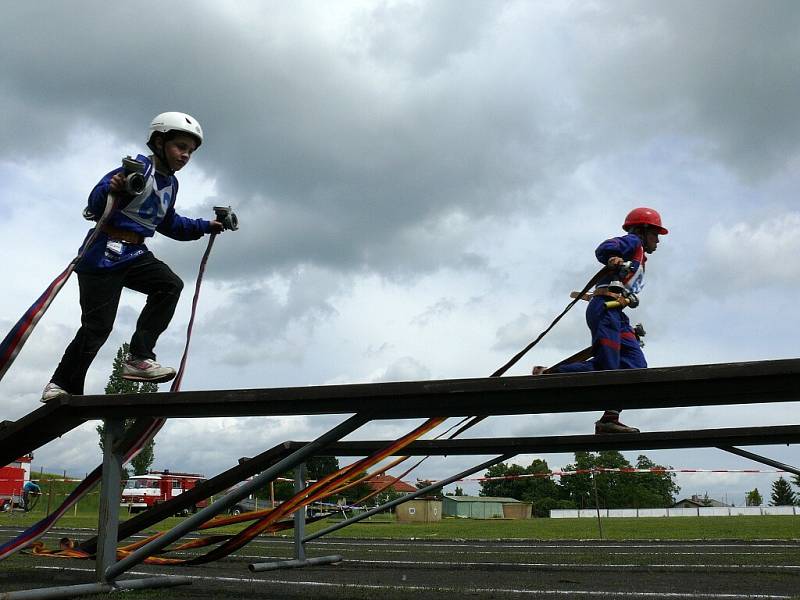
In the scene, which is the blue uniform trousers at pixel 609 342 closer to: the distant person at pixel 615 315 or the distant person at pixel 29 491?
the distant person at pixel 615 315

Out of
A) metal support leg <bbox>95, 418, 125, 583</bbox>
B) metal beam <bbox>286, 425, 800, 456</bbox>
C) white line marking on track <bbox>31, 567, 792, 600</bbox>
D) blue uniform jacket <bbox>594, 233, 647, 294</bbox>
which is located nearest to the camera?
metal support leg <bbox>95, 418, 125, 583</bbox>

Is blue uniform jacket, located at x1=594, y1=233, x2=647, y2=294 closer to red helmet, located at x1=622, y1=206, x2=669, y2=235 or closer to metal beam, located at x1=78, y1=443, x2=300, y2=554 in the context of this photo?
red helmet, located at x1=622, y1=206, x2=669, y2=235

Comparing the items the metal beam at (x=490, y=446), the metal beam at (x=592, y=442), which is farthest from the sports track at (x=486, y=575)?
the metal beam at (x=592, y=442)

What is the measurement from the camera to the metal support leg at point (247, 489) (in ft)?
14.5

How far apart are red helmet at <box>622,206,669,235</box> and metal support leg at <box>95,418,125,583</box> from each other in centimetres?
421

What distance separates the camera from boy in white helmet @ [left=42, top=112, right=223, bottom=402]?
17.0ft

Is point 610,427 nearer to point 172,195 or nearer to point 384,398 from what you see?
point 384,398

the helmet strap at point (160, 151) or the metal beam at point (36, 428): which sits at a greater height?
the helmet strap at point (160, 151)

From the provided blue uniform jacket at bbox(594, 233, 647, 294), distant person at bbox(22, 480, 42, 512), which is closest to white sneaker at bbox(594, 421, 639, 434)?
blue uniform jacket at bbox(594, 233, 647, 294)

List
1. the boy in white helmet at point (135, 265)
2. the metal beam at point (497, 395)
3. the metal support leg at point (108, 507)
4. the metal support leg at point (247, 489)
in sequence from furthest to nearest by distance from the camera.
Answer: the boy in white helmet at point (135, 265) < the metal support leg at point (108, 507) < the metal support leg at point (247, 489) < the metal beam at point (497, 395)

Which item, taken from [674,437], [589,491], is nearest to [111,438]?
[674,437]

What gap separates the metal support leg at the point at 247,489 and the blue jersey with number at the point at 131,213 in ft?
5.96

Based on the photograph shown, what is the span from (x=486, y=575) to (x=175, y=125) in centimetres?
443

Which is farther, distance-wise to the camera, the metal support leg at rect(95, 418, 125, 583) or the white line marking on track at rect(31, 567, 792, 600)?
the white line marking on track at rect(31, 567, 792, 600)
